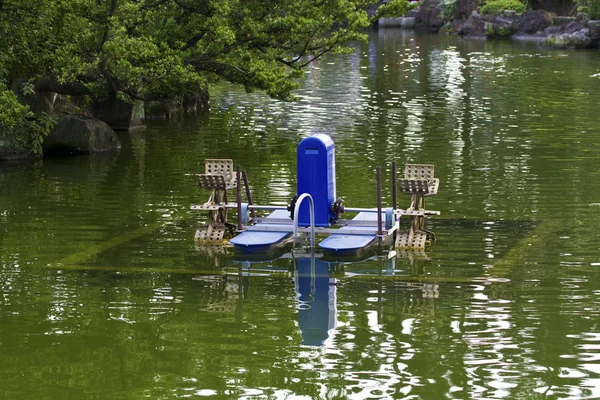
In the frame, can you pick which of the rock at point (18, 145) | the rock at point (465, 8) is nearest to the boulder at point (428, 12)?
the rock at point (465, 8)

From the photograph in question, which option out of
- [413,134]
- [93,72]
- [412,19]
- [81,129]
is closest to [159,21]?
[93,72]

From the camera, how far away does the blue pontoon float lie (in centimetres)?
1519

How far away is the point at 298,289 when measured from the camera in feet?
44.2

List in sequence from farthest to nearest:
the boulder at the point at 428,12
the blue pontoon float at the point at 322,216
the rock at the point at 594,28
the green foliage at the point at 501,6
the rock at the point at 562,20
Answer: the boulder at the point at 428,12, the green foliage at the point at 501,6, the rock at the point at 562,20, the rock at the point at 594,28, the blue pontoon float at the point at 322,216

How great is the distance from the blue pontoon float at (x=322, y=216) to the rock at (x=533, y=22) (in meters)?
64.4

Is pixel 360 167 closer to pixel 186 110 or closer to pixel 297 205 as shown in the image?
pixel 297 205

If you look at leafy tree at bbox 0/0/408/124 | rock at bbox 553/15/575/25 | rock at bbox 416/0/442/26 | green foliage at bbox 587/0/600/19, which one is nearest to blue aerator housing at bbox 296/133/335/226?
Answer: leafy tree at bbox 0/0/408/124

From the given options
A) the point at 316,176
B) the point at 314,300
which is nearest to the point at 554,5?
the point at 316,176

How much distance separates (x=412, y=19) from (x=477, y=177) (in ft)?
255

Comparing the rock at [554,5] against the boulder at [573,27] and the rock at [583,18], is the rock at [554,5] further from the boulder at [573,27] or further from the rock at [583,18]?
the boulder at [573,27]

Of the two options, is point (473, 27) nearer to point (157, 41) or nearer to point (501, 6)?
point (501, 6)

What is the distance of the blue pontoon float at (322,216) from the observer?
598 inches

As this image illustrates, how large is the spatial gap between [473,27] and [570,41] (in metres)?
18.1

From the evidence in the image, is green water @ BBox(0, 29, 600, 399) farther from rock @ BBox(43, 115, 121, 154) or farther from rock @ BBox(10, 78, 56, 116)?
rock @ BBox(10, 78, 56, 116)
